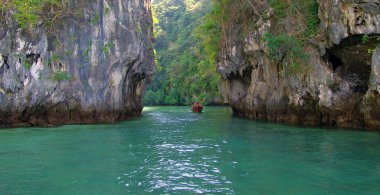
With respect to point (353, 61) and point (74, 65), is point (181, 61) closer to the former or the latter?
point (74, 65)

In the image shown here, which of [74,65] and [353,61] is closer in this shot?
[353,61]

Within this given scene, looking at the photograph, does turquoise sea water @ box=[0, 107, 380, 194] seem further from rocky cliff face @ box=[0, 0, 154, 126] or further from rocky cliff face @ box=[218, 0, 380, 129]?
rocky cliff face @ box=[0, 0, 154, 126]

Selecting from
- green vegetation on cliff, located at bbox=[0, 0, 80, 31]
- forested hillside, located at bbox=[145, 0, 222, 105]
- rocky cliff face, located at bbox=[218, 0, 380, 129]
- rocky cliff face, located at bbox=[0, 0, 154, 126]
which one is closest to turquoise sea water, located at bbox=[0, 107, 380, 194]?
rocky cliff face, located at bbox=[218, 0, 380, 129]

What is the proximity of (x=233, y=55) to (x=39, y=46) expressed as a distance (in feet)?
38.1

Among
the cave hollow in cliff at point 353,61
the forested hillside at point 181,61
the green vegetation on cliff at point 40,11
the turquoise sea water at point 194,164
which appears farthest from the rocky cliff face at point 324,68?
the forested hillside at point 181,61

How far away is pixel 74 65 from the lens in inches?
799

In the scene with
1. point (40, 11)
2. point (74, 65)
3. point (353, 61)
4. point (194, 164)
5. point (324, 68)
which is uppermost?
point (40, 11)

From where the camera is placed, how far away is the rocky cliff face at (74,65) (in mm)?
18328

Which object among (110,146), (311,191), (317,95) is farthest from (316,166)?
(317,95)

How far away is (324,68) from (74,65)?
13.0m

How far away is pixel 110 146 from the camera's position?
38.2 ft

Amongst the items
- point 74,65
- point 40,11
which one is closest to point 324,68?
point 74,65

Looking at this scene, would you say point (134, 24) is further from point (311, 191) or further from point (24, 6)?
point (311, 191)

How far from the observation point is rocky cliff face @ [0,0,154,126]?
722 inches
